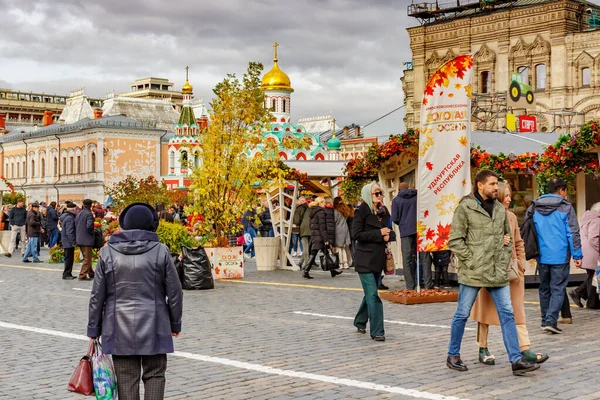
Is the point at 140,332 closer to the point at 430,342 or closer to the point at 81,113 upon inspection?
the point at 430,342

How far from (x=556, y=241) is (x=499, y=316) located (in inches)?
102

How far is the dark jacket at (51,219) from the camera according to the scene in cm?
3009

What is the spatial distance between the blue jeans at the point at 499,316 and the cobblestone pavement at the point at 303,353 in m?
0.23

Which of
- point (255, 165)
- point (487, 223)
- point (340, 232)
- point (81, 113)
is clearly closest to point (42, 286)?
point (255, 165)

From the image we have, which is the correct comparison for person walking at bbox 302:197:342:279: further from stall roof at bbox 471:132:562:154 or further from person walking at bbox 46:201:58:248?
person walking at bbox 46:201:58:248

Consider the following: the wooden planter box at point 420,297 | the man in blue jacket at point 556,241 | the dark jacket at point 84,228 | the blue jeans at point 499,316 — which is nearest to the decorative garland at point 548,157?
the wooden planter box at point 420,297

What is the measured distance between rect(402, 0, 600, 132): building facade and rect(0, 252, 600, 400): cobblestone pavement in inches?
1568

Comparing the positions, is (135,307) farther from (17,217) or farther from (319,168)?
(17,217)

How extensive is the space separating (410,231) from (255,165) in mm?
5070

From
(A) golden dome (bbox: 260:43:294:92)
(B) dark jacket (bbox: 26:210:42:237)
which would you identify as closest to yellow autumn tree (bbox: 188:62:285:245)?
(B) dark jacket (bbox: 26:210:42:237)

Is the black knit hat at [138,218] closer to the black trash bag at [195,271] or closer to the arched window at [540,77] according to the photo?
the black trash bag at [195,271]

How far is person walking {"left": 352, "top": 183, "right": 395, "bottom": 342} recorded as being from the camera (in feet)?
32.9

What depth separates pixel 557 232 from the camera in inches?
411

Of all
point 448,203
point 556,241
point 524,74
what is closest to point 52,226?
point 448,203
